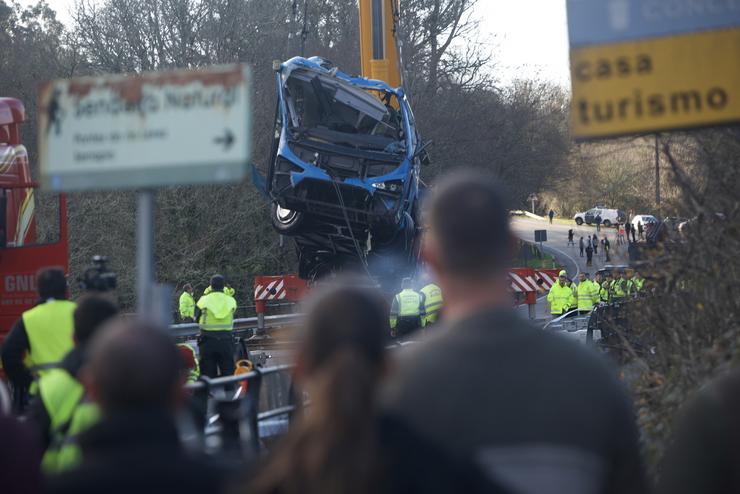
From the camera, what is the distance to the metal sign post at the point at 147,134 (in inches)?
160

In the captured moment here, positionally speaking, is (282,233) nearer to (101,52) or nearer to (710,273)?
(710,273)

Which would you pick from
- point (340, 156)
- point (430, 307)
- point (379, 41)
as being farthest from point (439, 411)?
point (379, 41)

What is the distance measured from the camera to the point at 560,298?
2777 centimetres

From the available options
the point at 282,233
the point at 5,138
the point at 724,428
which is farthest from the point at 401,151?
the point at 724,428

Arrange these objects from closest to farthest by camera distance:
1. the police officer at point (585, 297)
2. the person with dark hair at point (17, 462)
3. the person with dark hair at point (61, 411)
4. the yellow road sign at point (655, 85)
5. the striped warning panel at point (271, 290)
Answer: the person with dark hair at point (17, 462), the yellow road sign at point (655, 85), the person with dark hair at point (61, 411), the police officer at point (585, 297), the striped warning panel at point (271, 290)

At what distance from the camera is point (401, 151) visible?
19.3 metres

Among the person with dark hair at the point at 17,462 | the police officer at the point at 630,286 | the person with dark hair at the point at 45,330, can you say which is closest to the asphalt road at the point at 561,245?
the police officer at the point at 630,286

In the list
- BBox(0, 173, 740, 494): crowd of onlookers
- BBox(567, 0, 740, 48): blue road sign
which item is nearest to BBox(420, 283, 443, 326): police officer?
BBox(567, 0, 740, 48): blue road sign

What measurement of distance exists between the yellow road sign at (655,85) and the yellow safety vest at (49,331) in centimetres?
377

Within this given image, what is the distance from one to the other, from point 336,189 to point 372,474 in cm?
1659

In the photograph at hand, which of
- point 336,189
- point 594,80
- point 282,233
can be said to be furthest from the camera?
point 282,233

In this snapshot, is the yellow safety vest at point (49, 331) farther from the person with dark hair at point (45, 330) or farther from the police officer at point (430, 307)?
the police officer at point (430, 307)

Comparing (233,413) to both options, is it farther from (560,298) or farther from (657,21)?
(560,298)

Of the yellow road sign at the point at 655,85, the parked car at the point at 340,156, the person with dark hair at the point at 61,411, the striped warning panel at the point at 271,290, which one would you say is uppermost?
the parked car at the point at 340,156
